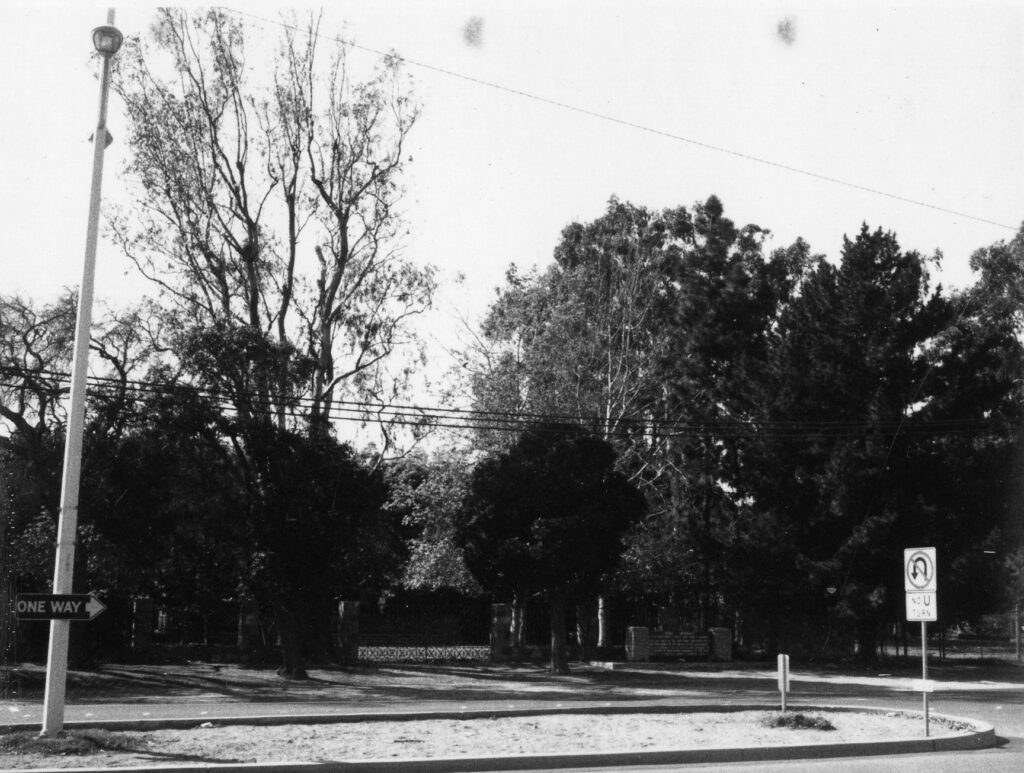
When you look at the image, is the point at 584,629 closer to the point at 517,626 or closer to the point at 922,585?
the point at 517,626

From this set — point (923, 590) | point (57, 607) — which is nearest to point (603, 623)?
point (923, 590)

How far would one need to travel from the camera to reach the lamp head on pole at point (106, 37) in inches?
530

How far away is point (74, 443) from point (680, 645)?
27.1m

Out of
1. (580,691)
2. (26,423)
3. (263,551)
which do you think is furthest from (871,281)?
(26,423)

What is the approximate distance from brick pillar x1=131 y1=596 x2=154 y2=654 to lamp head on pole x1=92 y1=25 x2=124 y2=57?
903 inches

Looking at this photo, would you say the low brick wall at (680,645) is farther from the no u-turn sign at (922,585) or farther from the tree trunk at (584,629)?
the no u-turn sign at (922,585)

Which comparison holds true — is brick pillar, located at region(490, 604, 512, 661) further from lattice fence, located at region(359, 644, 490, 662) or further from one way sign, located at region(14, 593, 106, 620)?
one way sign, located at region(14, 593, 106, 620)

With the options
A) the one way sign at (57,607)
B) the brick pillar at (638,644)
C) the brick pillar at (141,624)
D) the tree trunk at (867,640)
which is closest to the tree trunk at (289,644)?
the brick pillar at (141,624)

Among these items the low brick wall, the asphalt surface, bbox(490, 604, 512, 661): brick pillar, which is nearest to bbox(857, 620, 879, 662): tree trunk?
the asphalt surface

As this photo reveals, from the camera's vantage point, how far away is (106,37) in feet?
44.3

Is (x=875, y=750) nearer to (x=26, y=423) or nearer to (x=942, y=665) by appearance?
(x=26, y=423)

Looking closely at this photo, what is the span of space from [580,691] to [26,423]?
15.6m

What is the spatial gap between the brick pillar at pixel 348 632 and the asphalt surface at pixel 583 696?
1755 millimetres

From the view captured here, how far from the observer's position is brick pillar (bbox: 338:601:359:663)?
34.7 m
